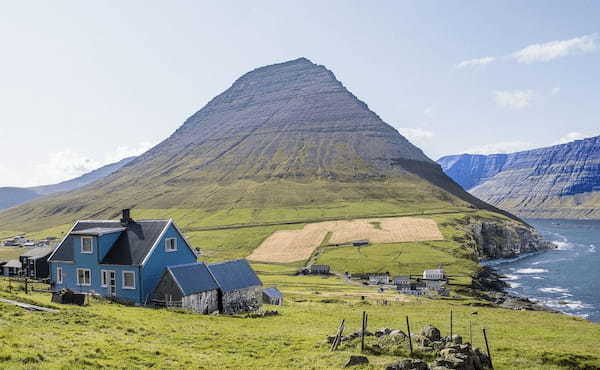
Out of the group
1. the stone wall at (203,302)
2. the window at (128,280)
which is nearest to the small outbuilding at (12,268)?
the window at (128,280)

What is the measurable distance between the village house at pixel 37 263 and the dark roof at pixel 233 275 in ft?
104

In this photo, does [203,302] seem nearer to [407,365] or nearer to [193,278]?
[193,278]

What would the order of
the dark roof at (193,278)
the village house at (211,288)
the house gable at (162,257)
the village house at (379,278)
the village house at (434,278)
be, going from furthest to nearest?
1. the village house at (379,278)
2. the village house at (434,278)
3. the house gable at (162,257)
4. the dark roof at (193,278)
5. the village house at (211,288)

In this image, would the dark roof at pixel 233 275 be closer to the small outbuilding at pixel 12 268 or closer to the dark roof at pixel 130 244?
the dark roof at pixel 130 244

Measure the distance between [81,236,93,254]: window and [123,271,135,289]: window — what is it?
5.20 m

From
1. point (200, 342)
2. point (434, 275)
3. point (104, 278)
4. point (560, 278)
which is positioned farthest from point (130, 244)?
point (560, 278)

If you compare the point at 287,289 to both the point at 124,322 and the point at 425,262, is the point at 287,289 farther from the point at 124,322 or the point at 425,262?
the point at 124,322

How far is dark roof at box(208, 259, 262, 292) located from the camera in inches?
1955

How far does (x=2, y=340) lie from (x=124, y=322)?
35.1 ft

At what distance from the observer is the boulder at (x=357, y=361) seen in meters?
24.0

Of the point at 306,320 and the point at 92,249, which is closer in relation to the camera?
the point at 306,320

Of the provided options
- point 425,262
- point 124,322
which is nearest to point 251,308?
point 124,322

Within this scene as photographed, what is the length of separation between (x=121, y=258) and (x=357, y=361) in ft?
106

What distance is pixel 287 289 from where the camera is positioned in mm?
100562
